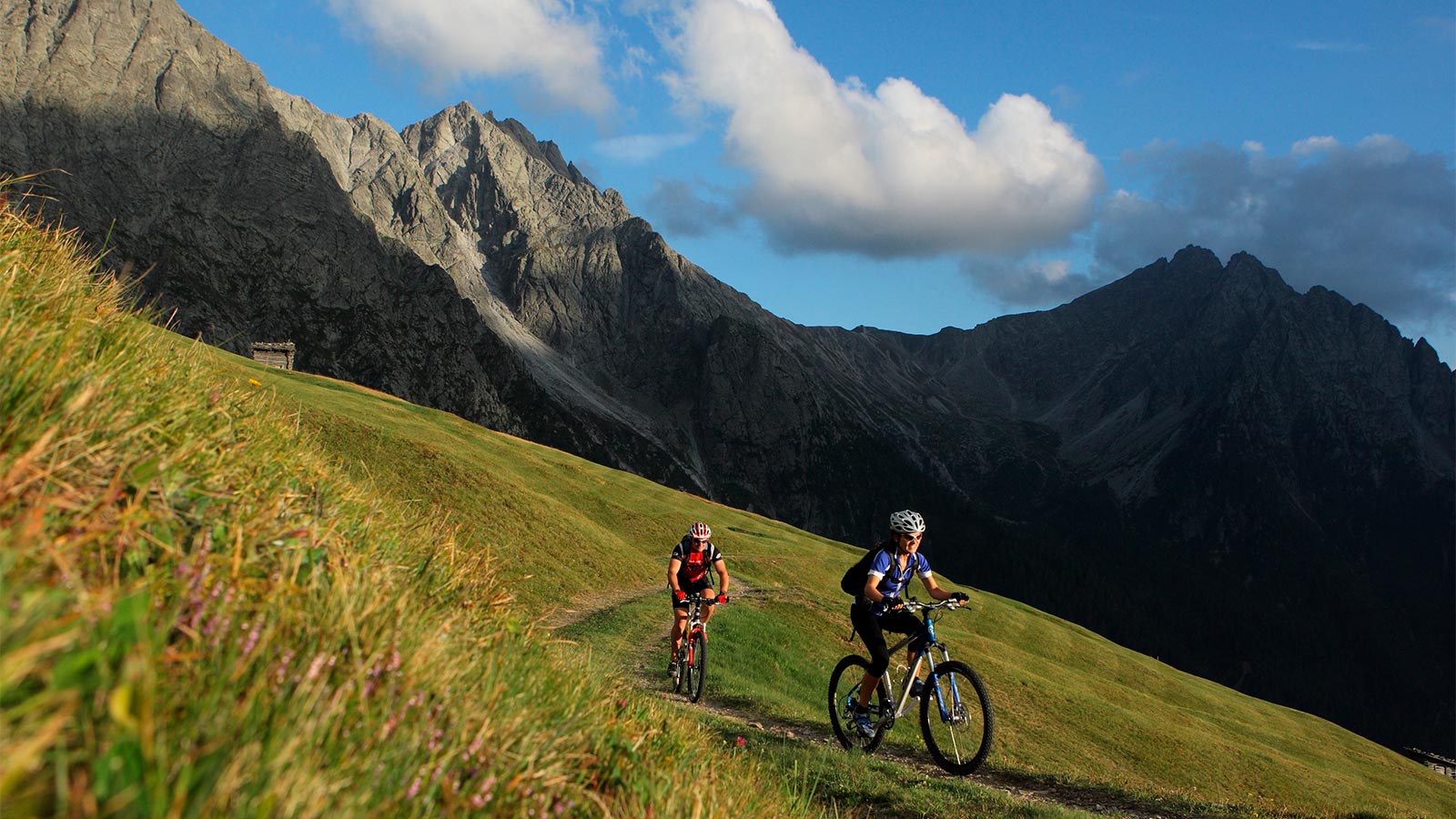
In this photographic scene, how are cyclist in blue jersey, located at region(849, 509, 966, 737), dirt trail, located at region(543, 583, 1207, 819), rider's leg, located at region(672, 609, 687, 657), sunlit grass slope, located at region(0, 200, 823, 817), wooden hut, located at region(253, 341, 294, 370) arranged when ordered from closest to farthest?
sunlit grass slope, located at region(0, 200, 823, 817) → cyclist in blue jersey, located at region(849, 509, 966, 737) → dirt trail, located at region(543, 583, 1207, 819) → rider's leg, located at region(672, 609, 687, 657) → wooden hut, located at region(253, 341, 294, 370)

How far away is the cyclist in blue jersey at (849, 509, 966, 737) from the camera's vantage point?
488 inches

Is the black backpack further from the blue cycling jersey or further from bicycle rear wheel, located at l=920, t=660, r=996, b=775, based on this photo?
bicycle rear wheel, located at l=920, t=660, r=996, b=775

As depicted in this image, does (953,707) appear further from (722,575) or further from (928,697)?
(722,575)

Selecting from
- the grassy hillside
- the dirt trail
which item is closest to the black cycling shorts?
the dirt trail

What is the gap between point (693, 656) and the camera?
19.4m

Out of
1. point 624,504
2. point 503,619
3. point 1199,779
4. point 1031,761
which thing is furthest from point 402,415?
point 503,619

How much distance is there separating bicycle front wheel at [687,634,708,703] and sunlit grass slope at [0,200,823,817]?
1310cm

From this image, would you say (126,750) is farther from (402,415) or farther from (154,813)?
(402,415)

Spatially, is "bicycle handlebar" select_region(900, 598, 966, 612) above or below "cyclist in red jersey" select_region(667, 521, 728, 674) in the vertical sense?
above

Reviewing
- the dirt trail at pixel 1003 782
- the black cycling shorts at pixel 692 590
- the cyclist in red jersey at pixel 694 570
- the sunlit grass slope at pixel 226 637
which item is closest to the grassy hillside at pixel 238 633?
the sunlit grass slope at pixel 226 637

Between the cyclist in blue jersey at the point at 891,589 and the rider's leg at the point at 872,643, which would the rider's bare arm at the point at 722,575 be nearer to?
the rider's leg at the point at 872,643

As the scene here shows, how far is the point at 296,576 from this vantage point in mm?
3926

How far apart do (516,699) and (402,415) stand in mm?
50892

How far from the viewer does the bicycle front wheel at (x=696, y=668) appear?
18.8 m
